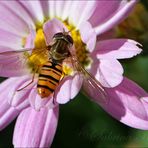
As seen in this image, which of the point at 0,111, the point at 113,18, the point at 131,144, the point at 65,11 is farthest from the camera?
the point at 131,144

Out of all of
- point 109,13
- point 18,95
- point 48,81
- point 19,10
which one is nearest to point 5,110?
point 18,95

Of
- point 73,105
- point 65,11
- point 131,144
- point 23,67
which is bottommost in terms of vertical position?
point 131,144

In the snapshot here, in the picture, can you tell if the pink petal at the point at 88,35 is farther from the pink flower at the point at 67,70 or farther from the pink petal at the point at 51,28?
the pink petal at the point at 51,28

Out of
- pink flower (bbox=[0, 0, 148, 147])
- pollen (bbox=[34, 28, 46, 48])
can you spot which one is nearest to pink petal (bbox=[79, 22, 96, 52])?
pink flower (bbox=[0, 0, 148, 147])

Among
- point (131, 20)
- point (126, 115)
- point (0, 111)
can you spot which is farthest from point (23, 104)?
point (131, 20)

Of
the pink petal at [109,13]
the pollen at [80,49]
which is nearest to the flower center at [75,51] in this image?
the pollen at [80,49]

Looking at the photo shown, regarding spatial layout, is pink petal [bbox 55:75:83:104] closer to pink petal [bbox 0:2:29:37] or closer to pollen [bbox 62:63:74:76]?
pollen [bbox 62:63:74:76]

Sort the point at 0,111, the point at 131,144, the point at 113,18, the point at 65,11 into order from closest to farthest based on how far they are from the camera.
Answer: the point at 113,18
the point at 0,111
the point at 65,11
the point at 131,144

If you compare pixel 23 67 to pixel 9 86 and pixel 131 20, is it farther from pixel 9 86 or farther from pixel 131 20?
pixel 131 20
